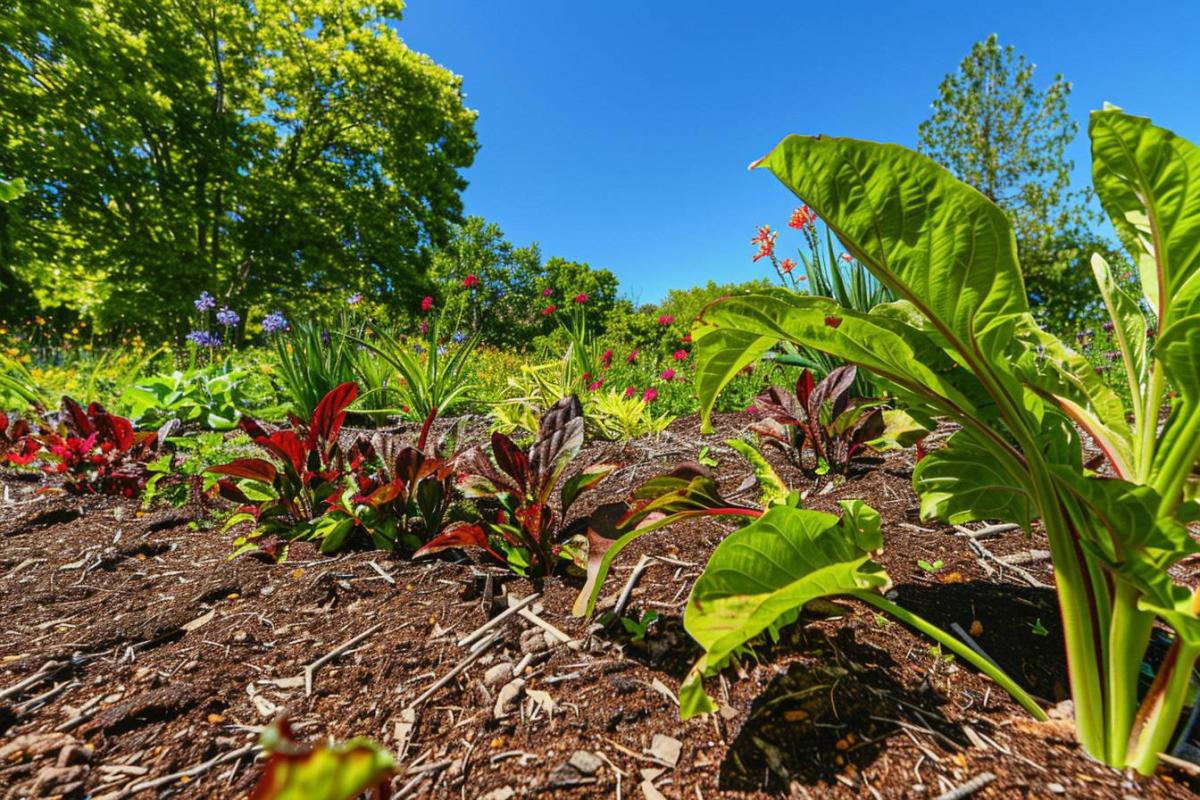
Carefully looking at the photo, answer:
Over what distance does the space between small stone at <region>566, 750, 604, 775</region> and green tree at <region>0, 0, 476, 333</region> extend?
15.4 m

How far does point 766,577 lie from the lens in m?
0.62

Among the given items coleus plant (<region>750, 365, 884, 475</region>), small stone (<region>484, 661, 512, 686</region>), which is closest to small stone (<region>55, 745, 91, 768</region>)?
small stone (<region>484, 661, 512, 686</region>)

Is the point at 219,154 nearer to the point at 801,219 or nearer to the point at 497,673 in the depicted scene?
the point at 801,219

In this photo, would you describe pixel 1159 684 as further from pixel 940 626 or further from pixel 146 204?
pixel 146 204

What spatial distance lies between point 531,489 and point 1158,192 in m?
1.19

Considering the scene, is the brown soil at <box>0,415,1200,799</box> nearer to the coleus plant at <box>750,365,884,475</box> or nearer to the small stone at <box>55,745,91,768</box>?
Result: the small stone at <box>55,745,91,768</box>

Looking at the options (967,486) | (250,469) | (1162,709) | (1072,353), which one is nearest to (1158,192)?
(1072,353)

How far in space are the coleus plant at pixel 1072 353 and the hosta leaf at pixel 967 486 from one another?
2.2 inches

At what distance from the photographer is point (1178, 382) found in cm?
58

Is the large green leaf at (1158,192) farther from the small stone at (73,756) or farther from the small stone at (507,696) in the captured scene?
the small stone at (73,756)

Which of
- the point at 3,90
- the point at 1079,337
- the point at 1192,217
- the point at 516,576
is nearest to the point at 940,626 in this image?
the point at 1192,217

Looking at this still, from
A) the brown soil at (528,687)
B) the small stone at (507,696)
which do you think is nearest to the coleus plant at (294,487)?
the brown soil at (528,687)

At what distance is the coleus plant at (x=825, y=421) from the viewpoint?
1.83 metres

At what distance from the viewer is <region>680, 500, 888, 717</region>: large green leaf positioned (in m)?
0.57
